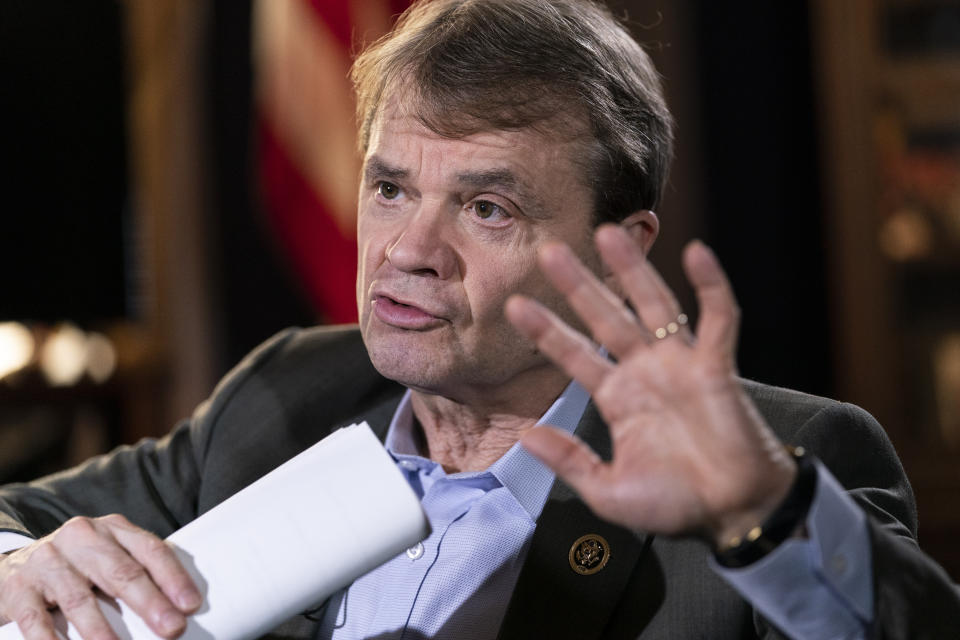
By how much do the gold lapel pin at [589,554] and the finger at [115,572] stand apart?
46 centimetres

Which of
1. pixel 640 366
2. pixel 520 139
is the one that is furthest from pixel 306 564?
pixel 520 139

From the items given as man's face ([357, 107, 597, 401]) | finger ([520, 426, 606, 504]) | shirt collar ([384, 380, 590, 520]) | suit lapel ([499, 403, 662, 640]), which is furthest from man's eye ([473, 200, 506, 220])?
finger ([520, 426, 606, 504])

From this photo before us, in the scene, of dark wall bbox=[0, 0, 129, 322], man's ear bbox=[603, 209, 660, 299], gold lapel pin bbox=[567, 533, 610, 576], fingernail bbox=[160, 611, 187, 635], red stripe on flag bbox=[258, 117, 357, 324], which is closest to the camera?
fingernail bbox=[160, 611, 187, 635]

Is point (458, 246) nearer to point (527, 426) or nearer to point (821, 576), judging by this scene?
point (527, 426)

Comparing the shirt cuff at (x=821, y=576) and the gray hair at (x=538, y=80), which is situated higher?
the gray hair at (x=538, y=80)

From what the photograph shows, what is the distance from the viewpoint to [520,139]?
4.40 ft

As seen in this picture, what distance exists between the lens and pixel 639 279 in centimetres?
92

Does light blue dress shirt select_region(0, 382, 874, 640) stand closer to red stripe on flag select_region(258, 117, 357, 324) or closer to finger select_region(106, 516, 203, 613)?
finger select_region(106, 516, 203, 613)

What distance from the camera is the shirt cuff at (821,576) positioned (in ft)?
2.93

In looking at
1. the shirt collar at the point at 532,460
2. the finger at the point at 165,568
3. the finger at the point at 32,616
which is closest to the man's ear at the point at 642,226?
the shirt collar at the point at 532,460

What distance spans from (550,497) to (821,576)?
1.50ft

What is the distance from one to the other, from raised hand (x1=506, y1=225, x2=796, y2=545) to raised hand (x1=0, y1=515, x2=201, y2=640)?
369 mm

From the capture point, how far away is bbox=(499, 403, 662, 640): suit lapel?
122 centimetres

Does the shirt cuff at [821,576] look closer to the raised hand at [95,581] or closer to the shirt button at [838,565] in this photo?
the shirt button at [838,565]
